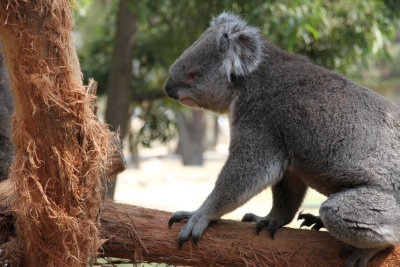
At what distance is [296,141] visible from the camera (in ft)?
9.66

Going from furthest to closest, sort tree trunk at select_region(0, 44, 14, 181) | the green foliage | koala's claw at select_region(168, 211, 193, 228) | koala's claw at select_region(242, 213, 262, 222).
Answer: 1. the green foliage
2. tree trunk at select_region(0, 44, 14, 181)
3. koala's claw at select_region(242, 213, 262, 222)
4. koala's claw at select_region(168, 211, 193, 228)

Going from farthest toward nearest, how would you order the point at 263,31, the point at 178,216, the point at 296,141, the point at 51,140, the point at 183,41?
1. the point at 183,41
2. the point at 263,31
3. the point at 296,141
4. the point at 178,216
5. the point at 51,140

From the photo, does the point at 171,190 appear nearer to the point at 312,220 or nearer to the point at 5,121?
the point at 5,121

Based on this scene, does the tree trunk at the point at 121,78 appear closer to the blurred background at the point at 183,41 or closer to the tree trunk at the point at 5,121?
the blurred background at the point at 183,41

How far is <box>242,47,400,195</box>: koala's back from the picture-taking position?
2811 mm

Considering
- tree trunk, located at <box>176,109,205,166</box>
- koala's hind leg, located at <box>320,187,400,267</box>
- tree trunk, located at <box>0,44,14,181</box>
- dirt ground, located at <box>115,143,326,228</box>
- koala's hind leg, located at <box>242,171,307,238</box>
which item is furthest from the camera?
tree trunk, located at <box>176,109,205,166</box>

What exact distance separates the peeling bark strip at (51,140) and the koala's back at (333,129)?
3.84ft

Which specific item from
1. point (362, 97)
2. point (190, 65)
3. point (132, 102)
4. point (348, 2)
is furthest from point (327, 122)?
point (132, 102)

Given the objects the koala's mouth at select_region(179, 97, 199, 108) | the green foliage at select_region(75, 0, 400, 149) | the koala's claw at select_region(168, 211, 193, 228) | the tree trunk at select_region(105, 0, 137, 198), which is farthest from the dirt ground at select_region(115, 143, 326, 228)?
the koala's claw at select_region(168, 211, 193, 228)

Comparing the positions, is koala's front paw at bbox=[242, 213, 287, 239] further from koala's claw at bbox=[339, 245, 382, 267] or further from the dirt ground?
the dirt ground

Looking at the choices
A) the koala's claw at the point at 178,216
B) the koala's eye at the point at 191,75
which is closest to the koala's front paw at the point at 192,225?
the koala's claw at the point at 178,216

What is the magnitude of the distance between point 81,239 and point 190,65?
147 cm

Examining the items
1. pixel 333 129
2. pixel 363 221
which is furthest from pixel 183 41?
pixel 363 221

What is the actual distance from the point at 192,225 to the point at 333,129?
3.34ft
